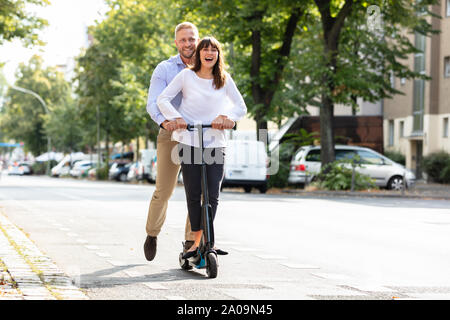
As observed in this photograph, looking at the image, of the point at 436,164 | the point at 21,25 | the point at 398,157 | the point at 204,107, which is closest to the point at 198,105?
the point at 204,107

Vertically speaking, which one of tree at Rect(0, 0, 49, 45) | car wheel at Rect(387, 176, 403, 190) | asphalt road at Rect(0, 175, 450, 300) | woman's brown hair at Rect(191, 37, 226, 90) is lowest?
asphalt road at Rect(0, 175, 450, 300)

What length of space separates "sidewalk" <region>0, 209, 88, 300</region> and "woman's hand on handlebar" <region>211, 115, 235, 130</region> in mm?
1652

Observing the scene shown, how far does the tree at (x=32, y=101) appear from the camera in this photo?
9000 centimetres

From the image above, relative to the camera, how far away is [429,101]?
4309 cm

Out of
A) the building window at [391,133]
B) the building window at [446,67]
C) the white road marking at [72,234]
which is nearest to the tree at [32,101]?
the building window at [391,133]

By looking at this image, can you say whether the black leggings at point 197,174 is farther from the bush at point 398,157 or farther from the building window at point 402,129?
the building window at point 402,129

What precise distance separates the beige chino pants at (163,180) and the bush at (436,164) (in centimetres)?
3209

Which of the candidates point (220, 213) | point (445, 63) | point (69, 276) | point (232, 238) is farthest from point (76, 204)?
point (445, 63)

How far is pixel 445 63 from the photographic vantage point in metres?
42.3

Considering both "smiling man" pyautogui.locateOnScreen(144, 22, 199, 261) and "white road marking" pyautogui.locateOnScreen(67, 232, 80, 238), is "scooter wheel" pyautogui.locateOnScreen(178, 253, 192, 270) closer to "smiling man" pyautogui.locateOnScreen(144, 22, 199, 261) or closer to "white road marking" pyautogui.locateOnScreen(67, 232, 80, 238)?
"smiling man" pyautogui.locateOnScreen(144, 22, 199, 261)

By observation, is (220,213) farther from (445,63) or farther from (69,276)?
(445,63)

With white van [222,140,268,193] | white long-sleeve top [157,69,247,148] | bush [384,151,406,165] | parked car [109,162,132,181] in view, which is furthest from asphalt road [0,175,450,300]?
parked car [109,162,132,181]

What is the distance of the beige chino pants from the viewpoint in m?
7.30
